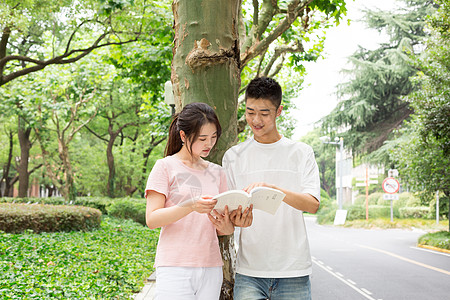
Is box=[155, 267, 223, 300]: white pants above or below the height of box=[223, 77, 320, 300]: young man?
below

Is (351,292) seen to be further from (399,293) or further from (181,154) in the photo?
(181,154)

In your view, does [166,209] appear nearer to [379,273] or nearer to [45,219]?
[379,273]

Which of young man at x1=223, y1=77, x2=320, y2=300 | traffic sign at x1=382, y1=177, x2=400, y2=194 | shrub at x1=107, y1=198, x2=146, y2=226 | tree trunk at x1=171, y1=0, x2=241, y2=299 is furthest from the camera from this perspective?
traffic sign at x1=382, y1=177, x2=400, y2=194

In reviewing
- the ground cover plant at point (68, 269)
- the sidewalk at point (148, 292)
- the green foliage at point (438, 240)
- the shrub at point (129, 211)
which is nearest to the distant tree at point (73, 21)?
the ground cover plant at point (68, 269)

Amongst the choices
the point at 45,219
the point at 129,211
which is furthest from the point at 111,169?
the point at 45,219

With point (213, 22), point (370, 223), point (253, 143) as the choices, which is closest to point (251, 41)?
point (213, 22)

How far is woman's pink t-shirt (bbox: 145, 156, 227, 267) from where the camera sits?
103 inches

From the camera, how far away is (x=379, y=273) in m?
11.9

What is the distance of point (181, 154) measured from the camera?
2.79 meters

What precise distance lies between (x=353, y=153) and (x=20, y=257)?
107 ft

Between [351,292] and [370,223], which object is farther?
[370,223]

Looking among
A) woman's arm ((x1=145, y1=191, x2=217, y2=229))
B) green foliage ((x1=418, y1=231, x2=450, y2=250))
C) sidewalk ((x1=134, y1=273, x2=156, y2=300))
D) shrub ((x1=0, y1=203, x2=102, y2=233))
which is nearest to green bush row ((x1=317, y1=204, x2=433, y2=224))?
green foliage ((x1=418, y1=231, x2=450, y2=250))

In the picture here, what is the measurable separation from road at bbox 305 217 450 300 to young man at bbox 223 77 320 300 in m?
6.45

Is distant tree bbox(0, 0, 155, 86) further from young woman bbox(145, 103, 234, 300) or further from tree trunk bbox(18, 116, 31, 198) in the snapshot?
tree trunk bbox(18, 116, 31, 198)
